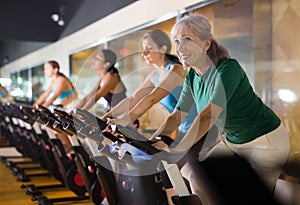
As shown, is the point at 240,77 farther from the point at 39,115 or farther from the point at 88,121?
the point at 39,115

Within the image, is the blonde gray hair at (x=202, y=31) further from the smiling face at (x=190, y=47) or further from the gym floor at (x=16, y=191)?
the gym floor at (x=16, y=191)

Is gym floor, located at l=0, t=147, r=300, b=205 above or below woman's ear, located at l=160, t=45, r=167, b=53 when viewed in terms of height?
below

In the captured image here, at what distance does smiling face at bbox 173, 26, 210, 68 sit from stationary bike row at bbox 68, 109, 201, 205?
1.55ft

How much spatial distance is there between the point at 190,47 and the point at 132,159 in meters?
0.89

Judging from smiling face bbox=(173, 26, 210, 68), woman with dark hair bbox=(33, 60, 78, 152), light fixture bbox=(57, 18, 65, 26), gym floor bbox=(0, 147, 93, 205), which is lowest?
gym floor bbox=(0, 147, 93, 205)

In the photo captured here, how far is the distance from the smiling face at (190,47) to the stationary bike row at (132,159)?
0.47 m

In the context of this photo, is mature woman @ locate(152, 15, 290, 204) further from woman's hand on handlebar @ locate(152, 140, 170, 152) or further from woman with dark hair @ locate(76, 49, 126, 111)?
woman with dark hair @ locate(76, 49, 126, 111)

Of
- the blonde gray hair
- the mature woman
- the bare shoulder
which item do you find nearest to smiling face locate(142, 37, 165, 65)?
the bare shoulder

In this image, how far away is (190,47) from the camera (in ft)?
7.45

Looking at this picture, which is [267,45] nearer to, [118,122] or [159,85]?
[159,85]

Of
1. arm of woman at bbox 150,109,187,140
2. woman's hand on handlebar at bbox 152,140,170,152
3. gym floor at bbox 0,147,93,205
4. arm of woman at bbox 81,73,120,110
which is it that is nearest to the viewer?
woman's hand on handlebar at bbox 152,140,170,152

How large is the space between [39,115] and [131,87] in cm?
198

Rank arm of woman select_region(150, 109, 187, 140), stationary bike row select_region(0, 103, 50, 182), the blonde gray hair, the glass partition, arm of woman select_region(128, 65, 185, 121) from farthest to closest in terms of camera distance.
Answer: stationary bike row select_region(0, 103, 50, 182) → the glass partition → arm of woman select_region(128, 65, 185, 121) → arm of woman select_region(150, 109, 187, 140) → the blonde gray hair

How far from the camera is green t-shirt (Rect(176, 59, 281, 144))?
2141 mm
